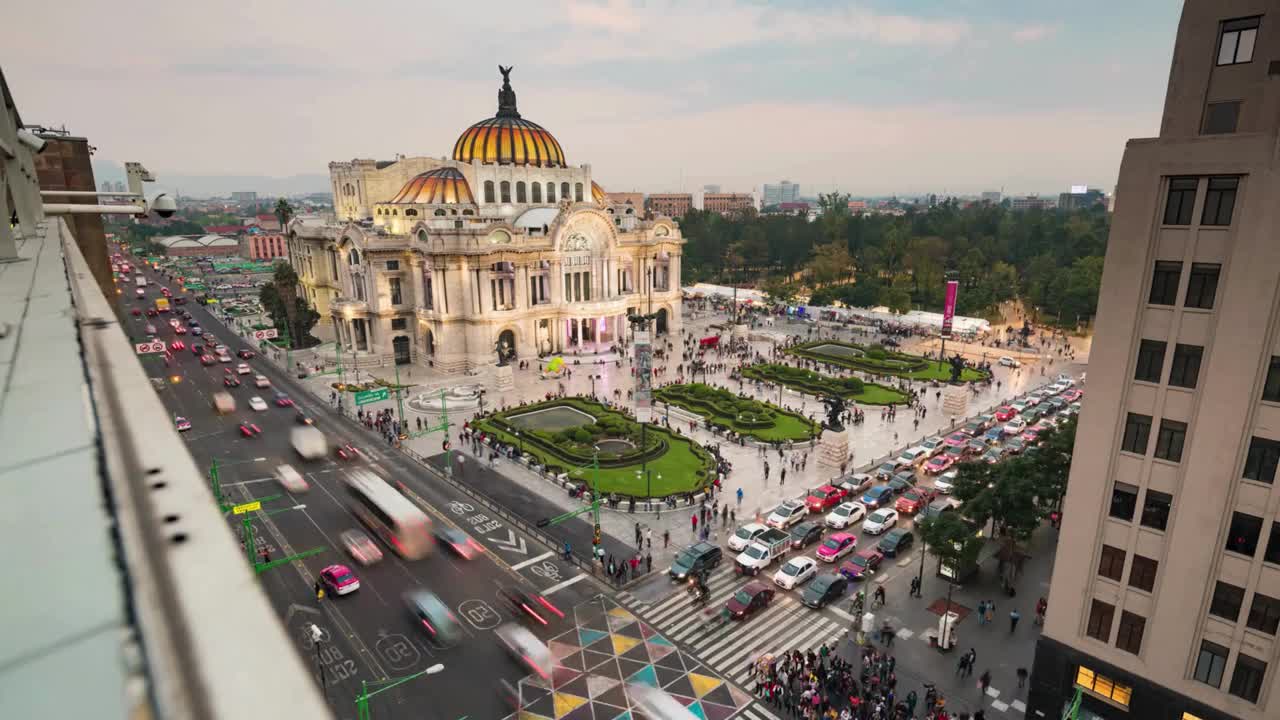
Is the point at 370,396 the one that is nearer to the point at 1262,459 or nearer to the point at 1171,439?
the point at 1171,439

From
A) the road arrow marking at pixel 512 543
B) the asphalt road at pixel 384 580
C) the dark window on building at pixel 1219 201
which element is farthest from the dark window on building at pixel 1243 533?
the road arrow marking at pixel 512 543

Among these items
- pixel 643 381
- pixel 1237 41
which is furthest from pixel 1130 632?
pixel 643 381

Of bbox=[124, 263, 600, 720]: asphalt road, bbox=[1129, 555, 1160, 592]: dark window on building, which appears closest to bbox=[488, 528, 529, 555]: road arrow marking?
A: bbox=[124, 263, 600, 720]: asphalt road

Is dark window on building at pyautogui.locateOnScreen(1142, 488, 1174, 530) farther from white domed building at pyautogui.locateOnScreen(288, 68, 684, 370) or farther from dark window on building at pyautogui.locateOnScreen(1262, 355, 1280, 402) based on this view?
white domed building at pyautogui.locateOnScreen(288, 68, 684, 370)

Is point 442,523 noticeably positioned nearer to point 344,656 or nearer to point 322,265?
point 344,656

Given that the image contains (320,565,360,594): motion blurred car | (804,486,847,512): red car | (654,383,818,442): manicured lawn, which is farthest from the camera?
(654,383,818,442): manicured lawn

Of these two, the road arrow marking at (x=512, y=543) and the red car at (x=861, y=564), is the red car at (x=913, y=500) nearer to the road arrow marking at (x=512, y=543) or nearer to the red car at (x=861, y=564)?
the red car at (x=861, y=564)

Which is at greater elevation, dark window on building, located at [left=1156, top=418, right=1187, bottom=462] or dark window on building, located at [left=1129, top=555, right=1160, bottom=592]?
dark window on building, located at [left=1156, top=418, right=1187, bottom=462]
